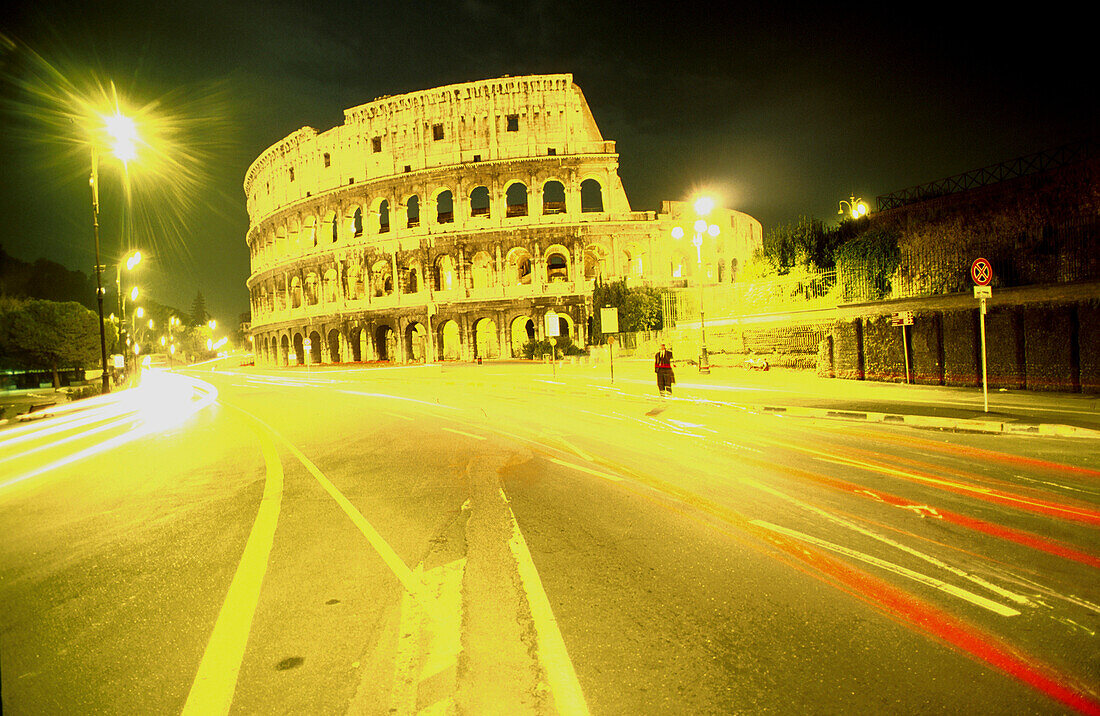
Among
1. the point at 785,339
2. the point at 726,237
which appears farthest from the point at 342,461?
the point at 726,237

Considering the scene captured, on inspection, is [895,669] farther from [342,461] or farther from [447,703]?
[342,461]

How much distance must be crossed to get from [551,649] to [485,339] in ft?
156

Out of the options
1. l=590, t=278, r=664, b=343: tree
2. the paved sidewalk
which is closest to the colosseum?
l=590, t=278, r=664, b=343: tree

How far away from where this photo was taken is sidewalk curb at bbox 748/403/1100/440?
9039mm

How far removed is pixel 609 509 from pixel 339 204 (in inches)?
2081

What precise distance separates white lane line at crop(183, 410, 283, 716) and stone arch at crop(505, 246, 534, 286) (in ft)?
138

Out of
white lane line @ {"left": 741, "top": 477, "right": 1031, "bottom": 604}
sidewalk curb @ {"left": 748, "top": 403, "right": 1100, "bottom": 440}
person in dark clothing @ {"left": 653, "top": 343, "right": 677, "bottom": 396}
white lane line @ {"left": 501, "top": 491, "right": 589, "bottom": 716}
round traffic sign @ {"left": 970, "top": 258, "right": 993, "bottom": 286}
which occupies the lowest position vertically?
sidewalk curb @ {"left": 748, "top": 403, "right": 1100, "bottom": 440}

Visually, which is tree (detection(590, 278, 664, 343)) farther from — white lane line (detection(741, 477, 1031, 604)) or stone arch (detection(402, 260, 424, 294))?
white lane line (detection(741, 477, 1031, 604))

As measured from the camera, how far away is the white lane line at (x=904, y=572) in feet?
11.0

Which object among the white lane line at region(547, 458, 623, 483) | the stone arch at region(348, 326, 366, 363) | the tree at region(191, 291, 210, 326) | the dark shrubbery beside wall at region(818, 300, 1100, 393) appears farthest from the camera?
the tree at region(191, 291, 210, 326)

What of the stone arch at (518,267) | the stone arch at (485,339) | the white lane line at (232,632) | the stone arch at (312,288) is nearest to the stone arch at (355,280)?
the stone arch at (312,288)

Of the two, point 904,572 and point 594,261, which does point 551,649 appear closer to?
point 904,572

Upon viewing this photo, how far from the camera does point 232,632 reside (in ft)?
10.9

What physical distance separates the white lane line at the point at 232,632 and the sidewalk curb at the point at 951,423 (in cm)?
1096
